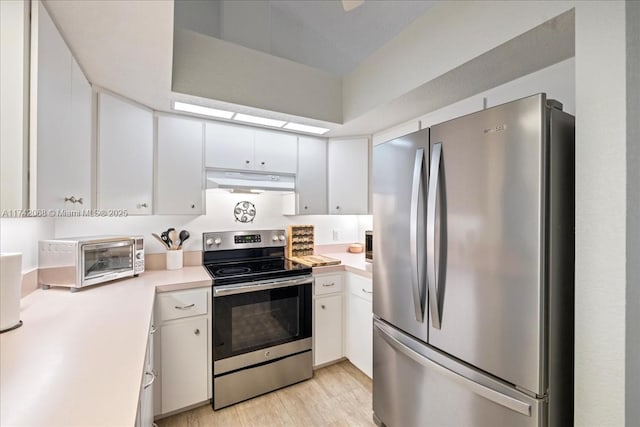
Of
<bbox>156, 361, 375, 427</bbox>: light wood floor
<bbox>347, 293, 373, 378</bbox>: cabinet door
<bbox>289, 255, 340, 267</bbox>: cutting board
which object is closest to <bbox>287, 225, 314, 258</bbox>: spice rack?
<bbox>289, 255, 340, 267</bbox>: cutting board

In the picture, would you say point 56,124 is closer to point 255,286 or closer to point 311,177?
point 255,286

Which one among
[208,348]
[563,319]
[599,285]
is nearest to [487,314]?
[563,319]

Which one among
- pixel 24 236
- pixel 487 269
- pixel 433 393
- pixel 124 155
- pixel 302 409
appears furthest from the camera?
pixel 302 409

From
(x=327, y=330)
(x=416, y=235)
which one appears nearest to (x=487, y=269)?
(x=416, y=235)

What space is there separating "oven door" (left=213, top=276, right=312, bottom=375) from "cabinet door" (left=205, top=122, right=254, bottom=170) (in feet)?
3.27

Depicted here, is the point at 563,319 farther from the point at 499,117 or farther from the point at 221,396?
the point at 221,396

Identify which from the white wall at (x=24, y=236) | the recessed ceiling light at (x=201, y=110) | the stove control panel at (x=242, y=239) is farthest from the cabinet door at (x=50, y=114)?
the stove control panel at (x=242, y=239)

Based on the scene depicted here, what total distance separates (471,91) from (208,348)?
2.38 m

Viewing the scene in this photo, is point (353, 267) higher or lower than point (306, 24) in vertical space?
lower

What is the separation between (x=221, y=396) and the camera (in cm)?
198

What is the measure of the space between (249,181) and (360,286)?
126 cm

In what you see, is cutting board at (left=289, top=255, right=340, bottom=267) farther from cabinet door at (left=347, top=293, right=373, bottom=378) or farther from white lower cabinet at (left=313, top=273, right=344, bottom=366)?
cabinet door at (left=347, top=293, right=373, bottom=378)

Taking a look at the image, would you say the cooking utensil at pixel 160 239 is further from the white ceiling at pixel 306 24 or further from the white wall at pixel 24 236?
the white ceiling at pixel 306 24

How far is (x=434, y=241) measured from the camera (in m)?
1.36
